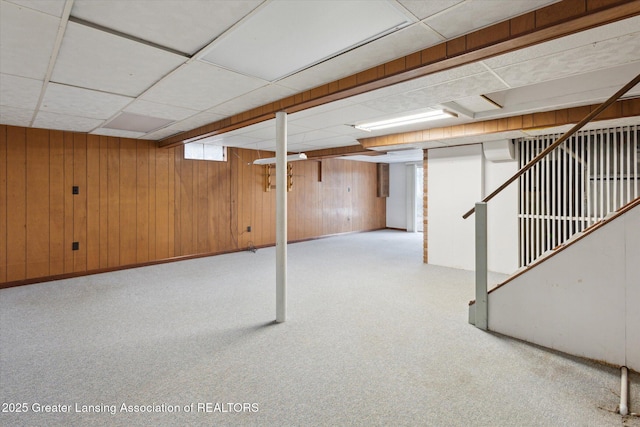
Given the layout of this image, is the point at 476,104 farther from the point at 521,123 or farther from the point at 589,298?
the point at 589,298

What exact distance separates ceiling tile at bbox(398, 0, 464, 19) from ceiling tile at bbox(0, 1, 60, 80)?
1.90 m

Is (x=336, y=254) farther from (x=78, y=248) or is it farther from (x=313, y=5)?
(x=313, y=5)

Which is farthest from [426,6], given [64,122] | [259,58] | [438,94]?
[64,122]

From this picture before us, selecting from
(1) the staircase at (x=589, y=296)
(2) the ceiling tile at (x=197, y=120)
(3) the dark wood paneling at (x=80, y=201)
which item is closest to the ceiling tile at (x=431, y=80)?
(1) the staircase at (x=589, y=296)

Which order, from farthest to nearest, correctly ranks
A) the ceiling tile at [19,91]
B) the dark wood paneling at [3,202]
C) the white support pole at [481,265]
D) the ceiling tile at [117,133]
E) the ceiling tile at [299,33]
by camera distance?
1. the ceiling tile at [117,133]
2. the dark wood paneling at [3,202]
3. the white support pole at [481,265]
4. the ceiling tile at [19,91]
5. the ceiling tile at [299,33]

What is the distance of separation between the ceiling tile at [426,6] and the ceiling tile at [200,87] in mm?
1457

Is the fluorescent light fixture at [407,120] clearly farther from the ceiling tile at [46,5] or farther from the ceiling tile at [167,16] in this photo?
the ceiling tile at [46,5]

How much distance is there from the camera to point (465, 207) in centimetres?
539

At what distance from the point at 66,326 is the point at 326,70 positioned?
332 centimetres

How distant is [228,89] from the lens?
9.78 feet

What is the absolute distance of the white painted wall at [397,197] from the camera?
1046 cm

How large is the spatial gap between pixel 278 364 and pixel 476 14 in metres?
2.55

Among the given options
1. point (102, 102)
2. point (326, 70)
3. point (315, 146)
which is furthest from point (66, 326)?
point (315, 146)

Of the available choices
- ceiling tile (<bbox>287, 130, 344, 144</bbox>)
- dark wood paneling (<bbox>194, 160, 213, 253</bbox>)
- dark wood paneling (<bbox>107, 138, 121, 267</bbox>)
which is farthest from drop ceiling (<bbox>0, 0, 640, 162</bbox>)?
dark wood paneling (<bbox>194, 160, 213, 253</bbox>)
